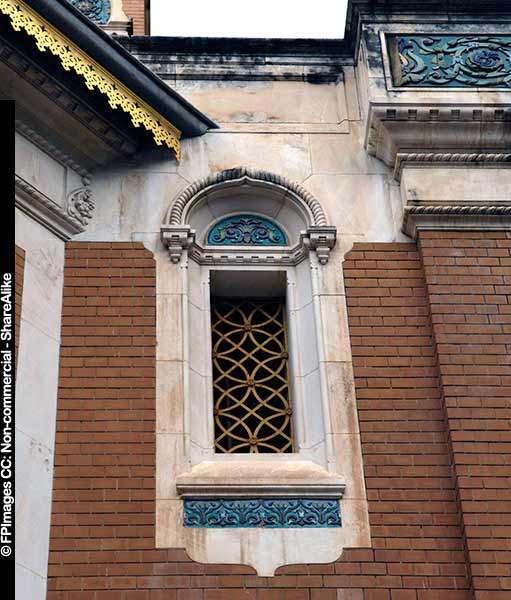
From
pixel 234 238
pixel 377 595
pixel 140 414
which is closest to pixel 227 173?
pixel 234 238

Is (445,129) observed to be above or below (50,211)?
above

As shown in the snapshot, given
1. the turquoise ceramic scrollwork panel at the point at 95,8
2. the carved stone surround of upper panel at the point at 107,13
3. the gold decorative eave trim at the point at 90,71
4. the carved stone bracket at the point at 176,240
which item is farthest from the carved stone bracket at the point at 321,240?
the turquoise ceramic scrollwork panel at the point at 95,8

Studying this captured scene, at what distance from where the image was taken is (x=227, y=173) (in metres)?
12.4

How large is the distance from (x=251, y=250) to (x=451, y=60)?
3026 mm

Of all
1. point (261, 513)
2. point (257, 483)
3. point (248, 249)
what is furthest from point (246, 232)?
point (261, 513)

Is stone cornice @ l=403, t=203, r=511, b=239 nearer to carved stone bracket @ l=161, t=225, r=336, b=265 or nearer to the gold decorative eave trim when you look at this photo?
carved stone bracket @ l=161, t=225, r=336, b=265

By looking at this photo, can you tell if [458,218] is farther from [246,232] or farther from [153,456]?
[153,456]

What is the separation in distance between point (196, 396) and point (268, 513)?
142cm

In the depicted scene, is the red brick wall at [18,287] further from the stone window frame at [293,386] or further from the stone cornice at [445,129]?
→ the stone cornice at [445,129]

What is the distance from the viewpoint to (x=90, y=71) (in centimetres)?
1171

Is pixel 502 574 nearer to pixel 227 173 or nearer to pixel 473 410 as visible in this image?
pixel 473 410

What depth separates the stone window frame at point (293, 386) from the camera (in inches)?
400

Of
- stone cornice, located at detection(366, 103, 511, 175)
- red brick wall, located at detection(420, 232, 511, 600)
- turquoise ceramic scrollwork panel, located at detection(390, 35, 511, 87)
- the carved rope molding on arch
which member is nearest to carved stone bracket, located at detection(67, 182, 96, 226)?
the carved rope molding on arch

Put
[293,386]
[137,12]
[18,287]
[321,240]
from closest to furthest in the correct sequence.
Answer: [18,287] → [293,386] → [321,240] → [137,12]
